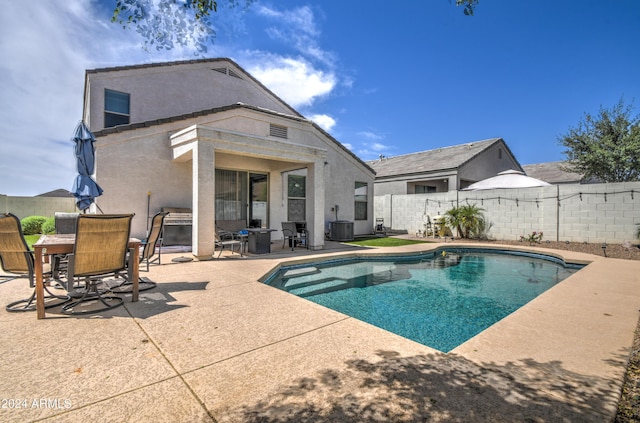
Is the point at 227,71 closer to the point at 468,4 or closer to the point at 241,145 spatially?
the point at 241,145

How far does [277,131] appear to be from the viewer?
39.0 ft

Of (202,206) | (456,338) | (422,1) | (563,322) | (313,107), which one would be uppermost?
(313,107)

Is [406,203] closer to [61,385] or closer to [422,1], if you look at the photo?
[422,1]

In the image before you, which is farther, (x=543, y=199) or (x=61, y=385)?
(x=543, y=199)

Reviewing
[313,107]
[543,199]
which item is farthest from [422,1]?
[313,107]

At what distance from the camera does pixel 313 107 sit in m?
17.5

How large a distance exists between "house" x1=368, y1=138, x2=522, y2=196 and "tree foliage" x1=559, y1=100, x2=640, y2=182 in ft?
15.3

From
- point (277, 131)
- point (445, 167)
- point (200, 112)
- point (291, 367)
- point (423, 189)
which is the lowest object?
point (291, 367)

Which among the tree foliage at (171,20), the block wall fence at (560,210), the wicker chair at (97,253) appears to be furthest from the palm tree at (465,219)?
the wicker chair at (97,253)

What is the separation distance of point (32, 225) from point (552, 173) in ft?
109

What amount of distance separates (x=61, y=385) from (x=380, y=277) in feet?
20.8

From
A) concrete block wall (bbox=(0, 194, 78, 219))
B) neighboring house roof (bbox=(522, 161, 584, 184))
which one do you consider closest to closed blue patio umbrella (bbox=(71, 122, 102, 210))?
concrete block wall (bbox=(0, 194, 78, 219))

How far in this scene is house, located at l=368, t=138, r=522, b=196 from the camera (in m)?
18.8

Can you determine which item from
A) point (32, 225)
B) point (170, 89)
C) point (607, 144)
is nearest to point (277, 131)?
point (170, 89)
